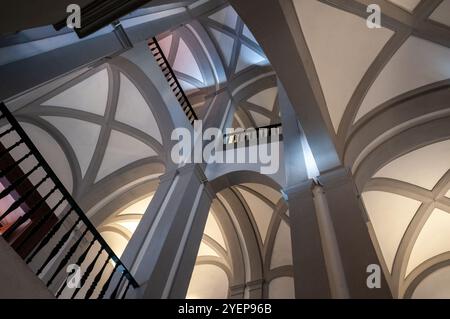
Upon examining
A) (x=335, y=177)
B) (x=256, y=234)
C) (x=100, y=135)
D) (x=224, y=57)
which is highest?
(x=224, y=57)

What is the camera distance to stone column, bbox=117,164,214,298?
4594 mm

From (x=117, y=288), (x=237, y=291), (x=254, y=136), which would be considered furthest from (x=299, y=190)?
(x=237, y=291)

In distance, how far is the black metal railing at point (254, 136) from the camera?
7598 mm

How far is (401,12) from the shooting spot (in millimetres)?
5238

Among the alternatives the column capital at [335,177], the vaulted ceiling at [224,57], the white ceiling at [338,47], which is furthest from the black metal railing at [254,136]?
the column capital at [335,177]

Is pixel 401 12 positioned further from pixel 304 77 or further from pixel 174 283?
pixel 174 283

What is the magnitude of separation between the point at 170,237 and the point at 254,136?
152 inches

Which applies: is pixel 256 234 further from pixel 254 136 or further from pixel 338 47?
pixel 338 47

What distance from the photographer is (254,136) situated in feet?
26.9

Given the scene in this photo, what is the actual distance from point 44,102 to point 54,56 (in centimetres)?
430

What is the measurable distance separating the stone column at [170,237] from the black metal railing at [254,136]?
1.48 metres

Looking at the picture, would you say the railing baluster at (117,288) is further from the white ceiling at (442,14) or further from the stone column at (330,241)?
the white ceiling at (442,14)

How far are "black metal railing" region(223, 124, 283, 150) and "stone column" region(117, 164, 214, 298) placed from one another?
1480 millimetres
